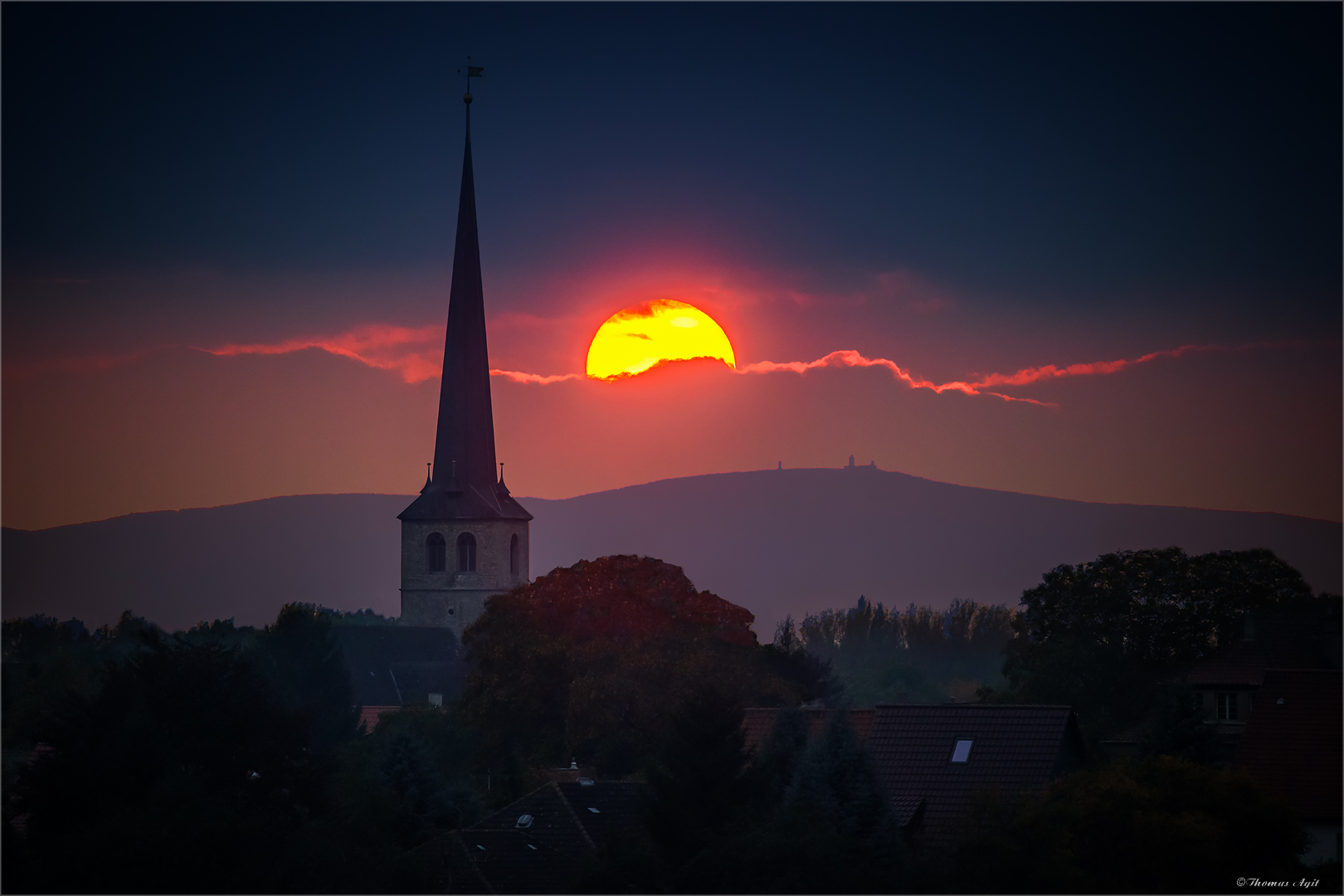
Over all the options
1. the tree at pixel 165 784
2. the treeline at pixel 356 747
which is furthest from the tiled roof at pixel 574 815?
the tree at pixel 165 784

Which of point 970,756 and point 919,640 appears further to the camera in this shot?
point 919,640

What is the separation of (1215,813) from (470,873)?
1311cm

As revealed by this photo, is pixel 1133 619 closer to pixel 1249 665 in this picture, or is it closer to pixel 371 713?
pixel 1249 665

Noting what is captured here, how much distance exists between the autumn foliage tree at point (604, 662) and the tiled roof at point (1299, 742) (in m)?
11.8

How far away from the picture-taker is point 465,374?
86250mm

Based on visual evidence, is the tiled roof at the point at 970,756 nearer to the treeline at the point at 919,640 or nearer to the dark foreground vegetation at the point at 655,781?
the dark foreground vegetation at the point at 655,781

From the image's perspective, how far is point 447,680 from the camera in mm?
85125

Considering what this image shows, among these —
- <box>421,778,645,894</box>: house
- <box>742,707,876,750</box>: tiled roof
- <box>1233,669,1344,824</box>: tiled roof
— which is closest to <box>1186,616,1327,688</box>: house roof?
<box>1233,669,1344,824</box>: tiled roof

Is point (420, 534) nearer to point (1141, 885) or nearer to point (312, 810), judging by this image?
point (312, 810)

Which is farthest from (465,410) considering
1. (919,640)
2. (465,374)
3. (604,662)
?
(919,640)

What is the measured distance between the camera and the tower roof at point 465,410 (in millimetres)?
86250

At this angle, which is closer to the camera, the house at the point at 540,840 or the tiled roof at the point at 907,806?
the house at the point at 540,840

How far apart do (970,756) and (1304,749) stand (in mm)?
6866

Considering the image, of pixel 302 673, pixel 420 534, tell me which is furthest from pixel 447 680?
pixel 302 673
